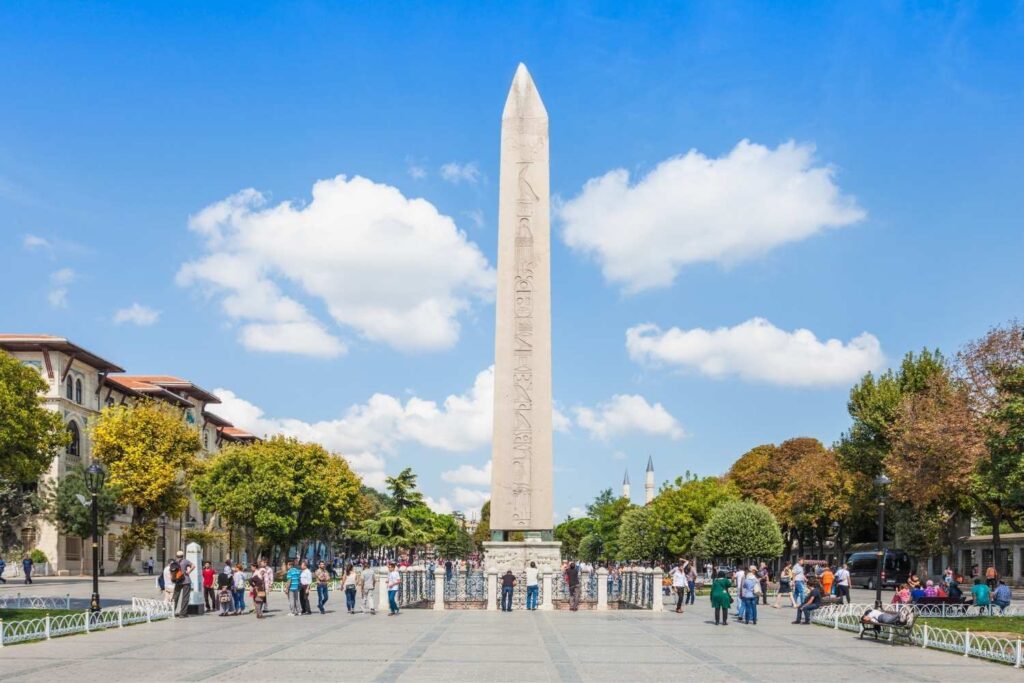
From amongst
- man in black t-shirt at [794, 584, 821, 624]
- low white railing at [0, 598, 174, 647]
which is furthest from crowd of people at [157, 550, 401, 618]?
man in black t-shirt at [794, 584, 821, 624]

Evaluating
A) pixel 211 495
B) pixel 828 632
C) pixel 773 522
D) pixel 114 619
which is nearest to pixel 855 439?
pixel 773 522

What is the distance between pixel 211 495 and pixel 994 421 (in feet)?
153

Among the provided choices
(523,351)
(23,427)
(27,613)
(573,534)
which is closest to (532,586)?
(523,351)

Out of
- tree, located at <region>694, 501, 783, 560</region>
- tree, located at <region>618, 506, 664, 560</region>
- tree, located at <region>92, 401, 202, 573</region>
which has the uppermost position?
tree, located at <region>92, 401, 202, 573</region>

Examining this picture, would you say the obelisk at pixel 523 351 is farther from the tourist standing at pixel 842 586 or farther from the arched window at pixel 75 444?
the arched window at pixel 75 444

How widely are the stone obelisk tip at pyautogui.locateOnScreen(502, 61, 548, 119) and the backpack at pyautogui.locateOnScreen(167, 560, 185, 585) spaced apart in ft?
52.9

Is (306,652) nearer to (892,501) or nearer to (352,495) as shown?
(892,501)

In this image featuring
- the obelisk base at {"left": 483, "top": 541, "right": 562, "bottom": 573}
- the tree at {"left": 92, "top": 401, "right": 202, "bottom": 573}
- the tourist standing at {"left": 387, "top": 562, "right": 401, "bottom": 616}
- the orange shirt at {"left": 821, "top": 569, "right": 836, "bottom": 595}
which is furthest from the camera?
the tree at {"left": 92, "top": 401, "right": 202, "bottom": 573}

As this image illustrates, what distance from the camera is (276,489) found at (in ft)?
196

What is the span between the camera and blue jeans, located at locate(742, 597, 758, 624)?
27.7 meters

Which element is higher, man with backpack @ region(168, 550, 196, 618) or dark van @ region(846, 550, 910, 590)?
man with backpack @ region(168, 550, 196, 618)

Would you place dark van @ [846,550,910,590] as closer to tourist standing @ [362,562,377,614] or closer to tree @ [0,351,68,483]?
tourist standing @ [362,562,377,614]

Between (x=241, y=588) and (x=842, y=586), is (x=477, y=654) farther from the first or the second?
(x=842, y=586)

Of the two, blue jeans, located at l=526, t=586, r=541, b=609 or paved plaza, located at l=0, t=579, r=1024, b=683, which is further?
blue jeans, located at l=526, t=586, r=541, b=609
